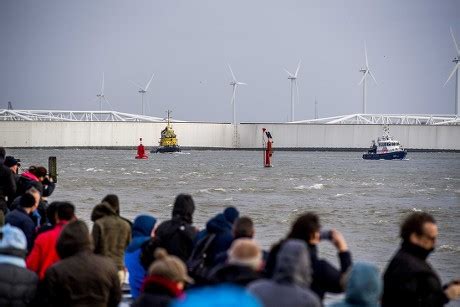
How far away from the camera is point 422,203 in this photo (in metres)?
44.9

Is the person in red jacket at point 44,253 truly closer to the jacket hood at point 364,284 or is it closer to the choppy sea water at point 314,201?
the jacket hood at point 364,284

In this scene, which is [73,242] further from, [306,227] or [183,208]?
[183,208]

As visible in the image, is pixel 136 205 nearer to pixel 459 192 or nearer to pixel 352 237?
pixel 352 237

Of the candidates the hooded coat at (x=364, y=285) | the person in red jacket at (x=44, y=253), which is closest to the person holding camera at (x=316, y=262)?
the hooded coat at (x=364, y=285)

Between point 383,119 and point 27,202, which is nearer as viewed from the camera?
point 27,202

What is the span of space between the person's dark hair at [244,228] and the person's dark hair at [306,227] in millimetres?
712

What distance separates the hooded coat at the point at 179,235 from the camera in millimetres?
8414

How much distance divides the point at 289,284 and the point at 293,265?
8 cm

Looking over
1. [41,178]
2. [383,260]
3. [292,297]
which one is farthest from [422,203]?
[292,297]

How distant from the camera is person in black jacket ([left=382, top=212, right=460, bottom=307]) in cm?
632

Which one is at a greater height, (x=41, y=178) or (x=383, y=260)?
(x=41, y=178)

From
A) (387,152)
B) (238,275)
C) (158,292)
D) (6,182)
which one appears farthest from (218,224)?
(387,152)

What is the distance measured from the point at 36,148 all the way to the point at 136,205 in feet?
415

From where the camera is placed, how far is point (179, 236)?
8430 mm
